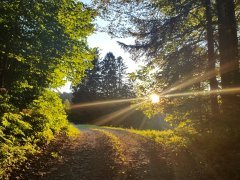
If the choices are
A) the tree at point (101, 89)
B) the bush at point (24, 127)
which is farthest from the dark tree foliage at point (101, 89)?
the bush at point (24, 127)

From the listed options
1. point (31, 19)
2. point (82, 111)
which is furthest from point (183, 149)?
point (82, 111)

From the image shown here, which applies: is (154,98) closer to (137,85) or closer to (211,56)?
(137,85)

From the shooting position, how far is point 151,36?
45.3 feet

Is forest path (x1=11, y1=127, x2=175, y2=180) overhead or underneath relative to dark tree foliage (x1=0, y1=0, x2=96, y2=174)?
A: underneath

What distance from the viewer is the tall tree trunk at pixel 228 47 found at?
12.2 metres

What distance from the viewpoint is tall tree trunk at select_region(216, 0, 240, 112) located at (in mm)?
12234

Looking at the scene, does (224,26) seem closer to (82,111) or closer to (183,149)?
(183,149)

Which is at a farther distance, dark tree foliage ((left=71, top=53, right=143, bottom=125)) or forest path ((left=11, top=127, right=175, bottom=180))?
dark tree foliage ((left=71, top=53, right=143, bottom=125))

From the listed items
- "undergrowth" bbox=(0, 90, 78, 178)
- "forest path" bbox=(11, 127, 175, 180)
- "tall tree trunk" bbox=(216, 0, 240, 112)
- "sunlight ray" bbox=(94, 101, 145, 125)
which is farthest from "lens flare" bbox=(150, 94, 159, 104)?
"sunlight ray" bbox=(94, 101, 145, 125)

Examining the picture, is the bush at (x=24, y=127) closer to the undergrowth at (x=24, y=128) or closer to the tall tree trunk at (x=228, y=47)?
the undergrowth at (x=24, y=128)

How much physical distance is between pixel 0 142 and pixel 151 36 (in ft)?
24.2

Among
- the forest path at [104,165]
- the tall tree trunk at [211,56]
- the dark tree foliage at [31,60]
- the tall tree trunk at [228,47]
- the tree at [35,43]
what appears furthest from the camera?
the tall tree trunk at [211,56]

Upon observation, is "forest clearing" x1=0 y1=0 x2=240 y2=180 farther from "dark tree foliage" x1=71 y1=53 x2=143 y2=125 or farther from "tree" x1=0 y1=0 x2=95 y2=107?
"dark tree foliage" x1=71 y1=53 x2=143 y2=125

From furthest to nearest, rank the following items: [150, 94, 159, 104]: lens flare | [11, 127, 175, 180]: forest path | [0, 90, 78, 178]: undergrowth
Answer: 1. [150, 94, 159, 104]: lens flare
2. [0, 90, 78, 178]: undergrowth
3. [11, 127, 175, 180]: forest path
